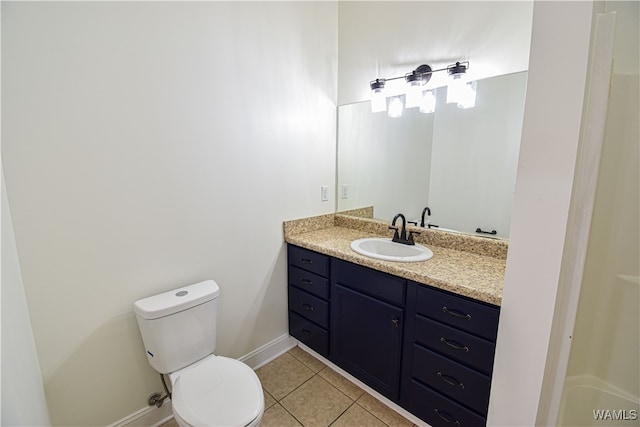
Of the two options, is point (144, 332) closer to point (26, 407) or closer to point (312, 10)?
point (26, 407)

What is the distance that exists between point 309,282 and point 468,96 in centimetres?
147

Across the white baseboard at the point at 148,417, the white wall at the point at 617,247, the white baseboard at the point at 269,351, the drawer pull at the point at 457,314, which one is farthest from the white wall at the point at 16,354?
the drawer pull at the point at 457,314

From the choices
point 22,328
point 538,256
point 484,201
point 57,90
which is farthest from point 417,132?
point 22,328

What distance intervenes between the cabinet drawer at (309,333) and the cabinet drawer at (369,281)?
0.43 m

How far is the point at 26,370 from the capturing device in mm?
882

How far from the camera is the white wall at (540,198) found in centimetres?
66

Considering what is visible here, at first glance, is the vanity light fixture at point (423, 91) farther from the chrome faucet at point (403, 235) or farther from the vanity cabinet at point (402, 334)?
the vanity cabinet at point (402, 334)

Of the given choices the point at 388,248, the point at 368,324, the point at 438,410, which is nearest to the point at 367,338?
the point at 368,324

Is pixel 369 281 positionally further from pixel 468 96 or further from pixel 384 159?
pixel 468 96

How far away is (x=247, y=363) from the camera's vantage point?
1.88 meters

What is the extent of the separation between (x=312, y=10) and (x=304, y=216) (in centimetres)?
141

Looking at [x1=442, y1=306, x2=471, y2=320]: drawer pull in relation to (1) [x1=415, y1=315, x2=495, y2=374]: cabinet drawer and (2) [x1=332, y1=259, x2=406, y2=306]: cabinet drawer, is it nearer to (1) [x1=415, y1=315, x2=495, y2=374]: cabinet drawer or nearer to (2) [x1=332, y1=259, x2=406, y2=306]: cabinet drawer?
(1) [x1=415, y1=315, x2=495, y2=374]: cabinet drawer

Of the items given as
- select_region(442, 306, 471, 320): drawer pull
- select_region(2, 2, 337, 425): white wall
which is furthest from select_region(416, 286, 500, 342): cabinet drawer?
select_region(2, 2, 337, 425): white wall

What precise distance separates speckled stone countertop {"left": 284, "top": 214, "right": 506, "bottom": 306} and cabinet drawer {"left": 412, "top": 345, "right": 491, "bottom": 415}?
0.35 meters
